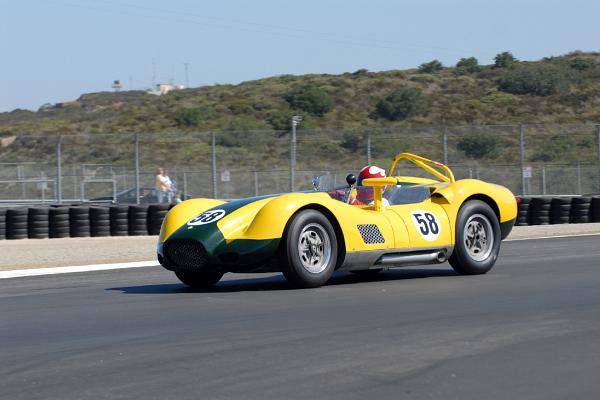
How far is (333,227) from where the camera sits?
978 cm

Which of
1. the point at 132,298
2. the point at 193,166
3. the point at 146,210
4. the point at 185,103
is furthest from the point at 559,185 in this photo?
the point at 185,103

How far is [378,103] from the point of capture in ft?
199

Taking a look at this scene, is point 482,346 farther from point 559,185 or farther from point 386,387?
point 559,185

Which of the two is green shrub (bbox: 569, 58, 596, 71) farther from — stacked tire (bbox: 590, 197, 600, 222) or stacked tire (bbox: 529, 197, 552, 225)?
stacked tire (bbox: 529, 197, 552, 225)

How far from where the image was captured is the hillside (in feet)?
190

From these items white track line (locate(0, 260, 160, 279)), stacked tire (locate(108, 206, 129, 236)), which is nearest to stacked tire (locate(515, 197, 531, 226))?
stacked tire (locate(108, 206, 129, 236))

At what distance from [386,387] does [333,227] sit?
4.63 meters

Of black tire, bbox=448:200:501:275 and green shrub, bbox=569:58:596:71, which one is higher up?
green shrub, bbox=569:58:596:71

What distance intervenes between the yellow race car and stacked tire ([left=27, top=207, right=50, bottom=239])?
32.7ft

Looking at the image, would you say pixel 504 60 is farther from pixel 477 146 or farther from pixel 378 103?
pixel 477 146

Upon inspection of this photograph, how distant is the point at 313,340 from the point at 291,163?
Result: 19.5 meters

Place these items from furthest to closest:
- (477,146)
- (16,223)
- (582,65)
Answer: (582,65), (477,146), (16,223)

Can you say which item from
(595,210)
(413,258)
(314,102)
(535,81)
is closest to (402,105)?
(314,102)

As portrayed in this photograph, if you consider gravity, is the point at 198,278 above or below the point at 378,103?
below
